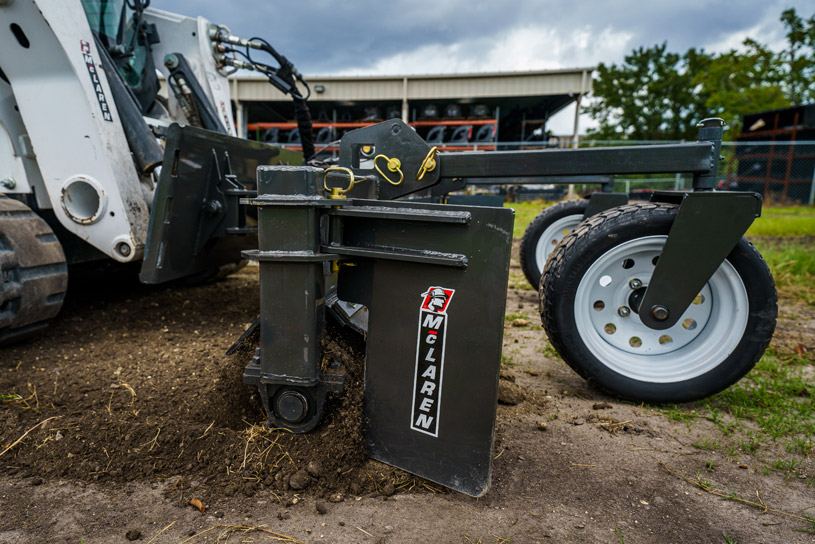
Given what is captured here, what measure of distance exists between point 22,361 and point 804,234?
36.4 feet

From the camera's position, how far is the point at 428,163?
2.47m

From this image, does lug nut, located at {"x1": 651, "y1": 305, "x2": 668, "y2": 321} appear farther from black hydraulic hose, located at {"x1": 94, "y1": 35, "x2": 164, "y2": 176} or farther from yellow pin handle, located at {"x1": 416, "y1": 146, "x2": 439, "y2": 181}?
black hydraulic hose, located at {"x1": 94, "y1": 35, "x2": 164, "y2": 176}

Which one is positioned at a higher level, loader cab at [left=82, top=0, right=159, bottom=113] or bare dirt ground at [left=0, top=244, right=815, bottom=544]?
loader cab at [left=82, top=0, right=159, bottom=113]

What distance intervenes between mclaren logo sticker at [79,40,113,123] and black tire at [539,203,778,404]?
260cm

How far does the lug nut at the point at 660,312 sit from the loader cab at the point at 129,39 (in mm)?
3475

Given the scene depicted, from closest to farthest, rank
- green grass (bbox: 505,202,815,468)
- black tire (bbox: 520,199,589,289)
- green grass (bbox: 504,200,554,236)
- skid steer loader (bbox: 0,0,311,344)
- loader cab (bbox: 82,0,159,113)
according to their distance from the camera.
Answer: green grass (bbox: 505,202,815,468) → skid steer loader (bbox: 0,0,311,344) → loader cab (bbox: 82,0,159,113) → black tire (bbox: 520,199,589,289) → green grass (bbox: 504,200,554,236)

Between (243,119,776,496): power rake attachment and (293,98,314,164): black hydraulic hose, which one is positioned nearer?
(243,119,776,496): power rake attachment

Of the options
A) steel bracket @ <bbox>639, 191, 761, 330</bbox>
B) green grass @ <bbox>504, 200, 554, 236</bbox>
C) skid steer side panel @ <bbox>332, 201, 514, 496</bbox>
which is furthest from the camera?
green grass @ <bbox>504, 200, 554, 236</bbox>

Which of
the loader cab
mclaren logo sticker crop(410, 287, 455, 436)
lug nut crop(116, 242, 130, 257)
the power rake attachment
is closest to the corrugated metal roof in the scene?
the loader cab

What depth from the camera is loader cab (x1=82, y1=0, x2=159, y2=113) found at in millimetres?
3449

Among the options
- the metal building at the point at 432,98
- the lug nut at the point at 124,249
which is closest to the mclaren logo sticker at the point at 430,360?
the lug nut at the point at 124,249

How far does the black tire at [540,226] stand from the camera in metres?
4.60

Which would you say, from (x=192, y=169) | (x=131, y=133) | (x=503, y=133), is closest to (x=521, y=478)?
(x=192, y=169)

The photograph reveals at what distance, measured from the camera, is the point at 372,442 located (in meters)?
1.83
